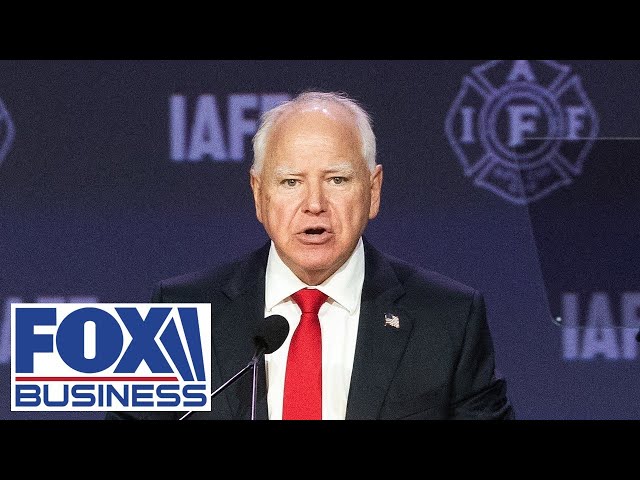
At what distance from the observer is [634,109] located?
545 centimetres

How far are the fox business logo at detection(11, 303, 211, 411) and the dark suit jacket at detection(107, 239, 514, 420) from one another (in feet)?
0.22

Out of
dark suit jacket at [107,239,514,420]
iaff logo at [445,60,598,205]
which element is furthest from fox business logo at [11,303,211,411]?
iaff logo at [445,60,598,205]

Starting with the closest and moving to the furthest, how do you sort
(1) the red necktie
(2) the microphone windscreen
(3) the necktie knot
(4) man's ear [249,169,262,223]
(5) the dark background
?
1. (2) the microphone windscreen
2. (1) the red necktie
3. (3) the necktie knot
4. (4) man's ear [249,169,262,223]
5. (5) the dark background

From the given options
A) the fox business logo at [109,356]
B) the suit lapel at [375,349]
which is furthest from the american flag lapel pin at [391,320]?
the fox business logo at [109,356]

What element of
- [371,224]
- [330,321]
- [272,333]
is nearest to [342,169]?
[371,224]

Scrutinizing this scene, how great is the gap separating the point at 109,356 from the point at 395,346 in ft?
2.96

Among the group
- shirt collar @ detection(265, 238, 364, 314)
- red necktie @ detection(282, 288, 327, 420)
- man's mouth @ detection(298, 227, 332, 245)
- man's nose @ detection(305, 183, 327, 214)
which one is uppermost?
man's nose @ detection(305, 183, 327, 214)

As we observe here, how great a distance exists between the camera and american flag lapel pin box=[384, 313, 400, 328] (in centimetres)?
513

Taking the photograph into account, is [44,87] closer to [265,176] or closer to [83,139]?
[83,139]

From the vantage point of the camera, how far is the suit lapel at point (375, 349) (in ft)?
16.6

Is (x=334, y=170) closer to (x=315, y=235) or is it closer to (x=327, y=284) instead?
(x=315, y=235)

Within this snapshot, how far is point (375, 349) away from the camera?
5.11 metres

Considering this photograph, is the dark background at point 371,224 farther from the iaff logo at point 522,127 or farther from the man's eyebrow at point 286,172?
the man's eyebrow at point 286,172

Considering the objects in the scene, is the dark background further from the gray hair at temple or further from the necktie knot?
the necktie knot
